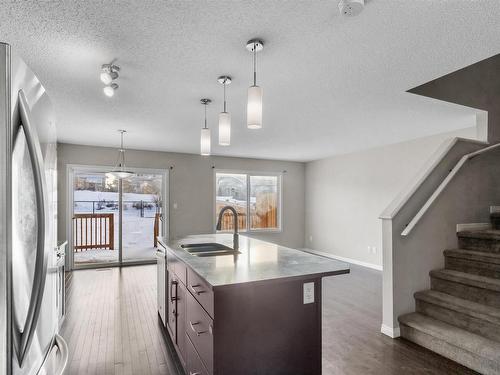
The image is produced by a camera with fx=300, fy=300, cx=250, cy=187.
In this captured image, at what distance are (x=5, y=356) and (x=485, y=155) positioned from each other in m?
4.73

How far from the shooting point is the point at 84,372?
239cm

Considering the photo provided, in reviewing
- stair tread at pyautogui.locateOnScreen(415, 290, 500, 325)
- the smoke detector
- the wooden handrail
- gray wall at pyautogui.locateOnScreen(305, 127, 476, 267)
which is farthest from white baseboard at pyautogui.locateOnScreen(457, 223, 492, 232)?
the smoke detector

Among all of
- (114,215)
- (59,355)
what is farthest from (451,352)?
(114,215)

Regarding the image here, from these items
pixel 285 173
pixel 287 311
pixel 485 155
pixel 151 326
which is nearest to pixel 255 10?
pixel 287 311

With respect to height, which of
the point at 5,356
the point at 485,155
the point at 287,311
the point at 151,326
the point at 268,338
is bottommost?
the point at 151,326

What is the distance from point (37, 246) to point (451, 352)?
3076 mm

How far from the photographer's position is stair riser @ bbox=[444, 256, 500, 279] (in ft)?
9.46

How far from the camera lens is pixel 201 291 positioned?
182 centimetres

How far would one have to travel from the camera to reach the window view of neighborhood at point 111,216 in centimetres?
611

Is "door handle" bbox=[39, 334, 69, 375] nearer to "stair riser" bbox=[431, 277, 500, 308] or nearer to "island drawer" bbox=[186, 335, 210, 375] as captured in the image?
"island drawer" bbox=[186, 335, 210, 375]

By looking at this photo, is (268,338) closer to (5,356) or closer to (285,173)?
(5,356)

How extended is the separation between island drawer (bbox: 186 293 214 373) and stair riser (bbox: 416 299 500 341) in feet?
7.73

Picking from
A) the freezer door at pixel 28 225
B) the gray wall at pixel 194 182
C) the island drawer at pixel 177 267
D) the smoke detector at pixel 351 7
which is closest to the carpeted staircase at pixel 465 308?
the island drawer at pixel 177 267

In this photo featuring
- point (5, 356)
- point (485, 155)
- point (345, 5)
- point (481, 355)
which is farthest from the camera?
point (485, 155)
